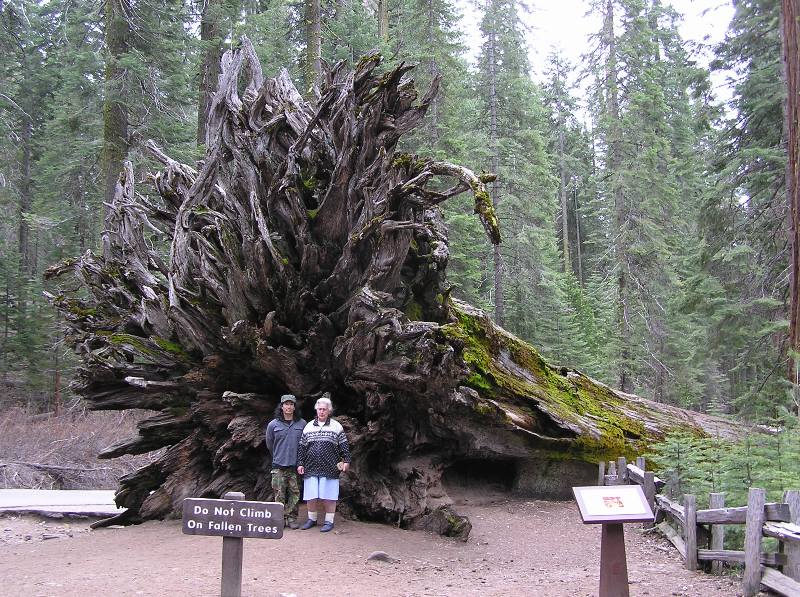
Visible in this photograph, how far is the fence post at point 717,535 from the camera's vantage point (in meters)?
6.54

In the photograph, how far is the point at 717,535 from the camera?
21.5 ft

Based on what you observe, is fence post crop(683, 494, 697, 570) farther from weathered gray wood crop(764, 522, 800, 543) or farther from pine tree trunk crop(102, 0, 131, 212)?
pine tree trunk crop(102, 0, 131, 212)

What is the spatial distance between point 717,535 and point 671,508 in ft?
4.63

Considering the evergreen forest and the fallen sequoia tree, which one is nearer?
the fallen sequoia tree

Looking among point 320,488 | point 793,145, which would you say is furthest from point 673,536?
point 793,145

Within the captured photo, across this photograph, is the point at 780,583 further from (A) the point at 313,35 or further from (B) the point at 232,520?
(A) the point at 313,35

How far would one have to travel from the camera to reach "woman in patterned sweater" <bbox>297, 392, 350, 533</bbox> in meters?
8.16

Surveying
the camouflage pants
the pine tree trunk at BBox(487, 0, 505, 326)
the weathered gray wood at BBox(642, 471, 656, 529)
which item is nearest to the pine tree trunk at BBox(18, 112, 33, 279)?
the pine tree trunk at BBox(487, 0, 505, 326)

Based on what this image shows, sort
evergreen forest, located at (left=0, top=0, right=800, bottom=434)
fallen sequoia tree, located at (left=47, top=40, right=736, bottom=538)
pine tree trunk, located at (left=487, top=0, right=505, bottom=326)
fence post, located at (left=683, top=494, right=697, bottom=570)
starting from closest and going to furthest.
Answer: fence post, located at (left=683, top=494, right=697, bottom=570), fallen sequoia tree, located at (left=47, top=40, right=736, bottom=538), evergreen forest, located at (left=0, top=0, right=800, bottom=434), pine tree trunk, located at (left=487, top=0, right=505, bottom=326)

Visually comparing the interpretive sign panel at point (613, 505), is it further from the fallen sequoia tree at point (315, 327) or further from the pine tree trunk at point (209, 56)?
the pine tree trunk at point (209, 56)

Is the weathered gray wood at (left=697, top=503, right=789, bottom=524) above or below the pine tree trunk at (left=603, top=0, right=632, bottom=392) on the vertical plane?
below

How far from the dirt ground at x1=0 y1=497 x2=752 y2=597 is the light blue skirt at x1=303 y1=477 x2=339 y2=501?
1.40ft

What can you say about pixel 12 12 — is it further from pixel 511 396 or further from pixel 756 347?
→ pixel 756 347

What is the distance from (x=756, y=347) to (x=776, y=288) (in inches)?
62.5
